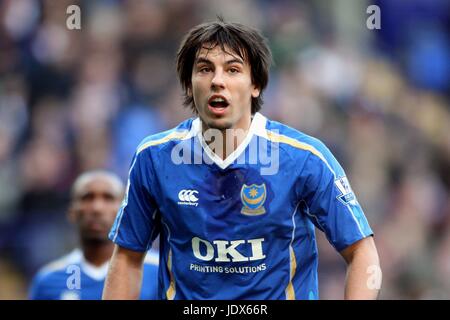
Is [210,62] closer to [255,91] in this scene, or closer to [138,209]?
[255,91]

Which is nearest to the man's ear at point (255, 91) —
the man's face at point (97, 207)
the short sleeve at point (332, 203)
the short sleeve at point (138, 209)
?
the short sleeve at point (332, 203)

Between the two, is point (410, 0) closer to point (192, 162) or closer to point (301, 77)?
point (301, 77)

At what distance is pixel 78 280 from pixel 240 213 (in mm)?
2507

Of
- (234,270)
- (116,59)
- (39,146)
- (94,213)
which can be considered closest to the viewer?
(234,270)

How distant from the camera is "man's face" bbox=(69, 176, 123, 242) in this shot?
731cm

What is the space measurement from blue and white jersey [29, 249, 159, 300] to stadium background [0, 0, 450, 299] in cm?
217

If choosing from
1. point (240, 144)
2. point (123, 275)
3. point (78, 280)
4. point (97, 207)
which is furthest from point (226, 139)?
point (97, 207)

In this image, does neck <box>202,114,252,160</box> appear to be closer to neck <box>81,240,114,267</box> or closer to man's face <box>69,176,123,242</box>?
man's face <box>69,176,123,242</box>
